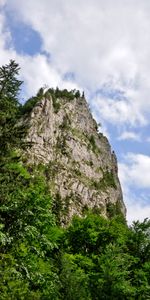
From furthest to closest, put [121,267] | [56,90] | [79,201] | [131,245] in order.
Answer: [56,90], [79,201], [131,245], [121,267]

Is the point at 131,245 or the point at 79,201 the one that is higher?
the point at 79,201

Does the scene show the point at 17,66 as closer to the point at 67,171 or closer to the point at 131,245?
the point at 131,245

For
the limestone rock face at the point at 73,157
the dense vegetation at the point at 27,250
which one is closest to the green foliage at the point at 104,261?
the dense vegetation at the point at 27,250

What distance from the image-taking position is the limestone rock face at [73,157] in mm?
125375

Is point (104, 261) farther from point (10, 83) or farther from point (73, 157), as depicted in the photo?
point (73, 157)

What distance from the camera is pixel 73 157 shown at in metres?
139

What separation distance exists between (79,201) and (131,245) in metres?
78.1

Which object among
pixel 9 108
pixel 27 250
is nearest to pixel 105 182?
pixel 27 250

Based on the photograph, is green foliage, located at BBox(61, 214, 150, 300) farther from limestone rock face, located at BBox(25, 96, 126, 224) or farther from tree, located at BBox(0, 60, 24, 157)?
limestone rock face, located at BBox(25, 96, 126, 224)

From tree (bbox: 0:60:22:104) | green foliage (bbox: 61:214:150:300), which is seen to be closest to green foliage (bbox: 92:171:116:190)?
green foliage (bbox: 61:214:150:300)

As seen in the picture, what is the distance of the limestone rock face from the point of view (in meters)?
125

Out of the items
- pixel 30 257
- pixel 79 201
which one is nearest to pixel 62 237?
pixel 30 257

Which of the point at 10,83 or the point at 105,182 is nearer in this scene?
the point at 10,83

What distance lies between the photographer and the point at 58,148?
13625 cm
